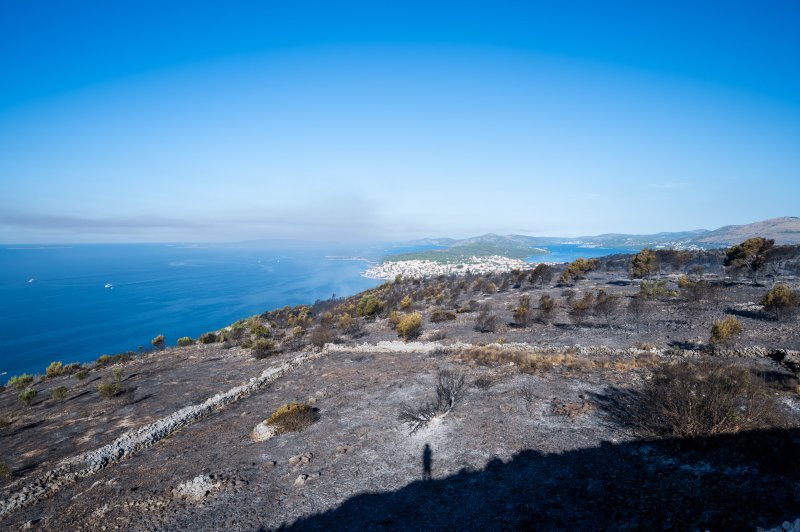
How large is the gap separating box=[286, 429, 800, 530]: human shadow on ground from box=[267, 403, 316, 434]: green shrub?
415 cm

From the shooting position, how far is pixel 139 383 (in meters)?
17.9

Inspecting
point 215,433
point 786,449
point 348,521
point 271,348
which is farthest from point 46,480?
point 786,449

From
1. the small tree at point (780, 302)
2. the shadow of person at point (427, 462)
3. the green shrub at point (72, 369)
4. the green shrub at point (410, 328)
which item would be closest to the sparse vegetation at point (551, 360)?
the green shrub at point (410, 328)

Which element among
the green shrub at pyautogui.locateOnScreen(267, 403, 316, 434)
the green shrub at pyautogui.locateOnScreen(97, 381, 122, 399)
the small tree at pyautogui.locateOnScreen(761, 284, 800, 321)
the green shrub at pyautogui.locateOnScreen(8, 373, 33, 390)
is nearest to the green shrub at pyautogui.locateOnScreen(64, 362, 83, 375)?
the green shrub at pyautogui.locateOnScreen(8, 373, 33, 390)

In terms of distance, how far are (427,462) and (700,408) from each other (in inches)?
260

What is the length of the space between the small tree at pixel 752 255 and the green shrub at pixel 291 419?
3585cm

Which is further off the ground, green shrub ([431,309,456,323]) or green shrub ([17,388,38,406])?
green shrub ([431,309,456,323])

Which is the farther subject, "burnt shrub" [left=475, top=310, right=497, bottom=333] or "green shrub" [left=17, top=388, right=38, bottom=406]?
"burnt shrub" [left=475, top=310, right=497, bottom=333]

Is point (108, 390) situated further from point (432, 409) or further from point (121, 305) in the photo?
point (121, 305)

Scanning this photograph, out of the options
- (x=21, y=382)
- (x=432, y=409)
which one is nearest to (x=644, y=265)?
(x=432, y=409)

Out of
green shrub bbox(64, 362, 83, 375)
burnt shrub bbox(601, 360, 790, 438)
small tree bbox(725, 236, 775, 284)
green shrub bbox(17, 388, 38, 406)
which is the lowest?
green shrub bbox(64, 362, 83, 375)

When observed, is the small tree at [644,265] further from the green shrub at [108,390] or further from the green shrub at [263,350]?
the green shrub at [108,390]

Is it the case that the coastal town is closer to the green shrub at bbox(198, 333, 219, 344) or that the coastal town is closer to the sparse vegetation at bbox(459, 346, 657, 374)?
the green shrub at bbox(198, 333, 219, 344)

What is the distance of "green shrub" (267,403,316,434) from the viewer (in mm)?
10812
